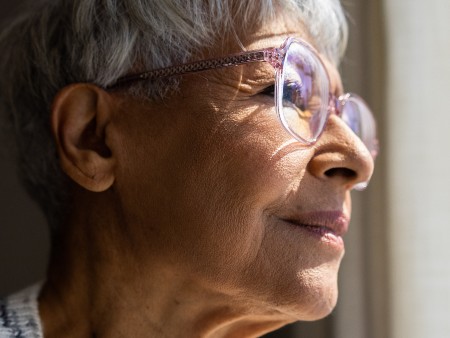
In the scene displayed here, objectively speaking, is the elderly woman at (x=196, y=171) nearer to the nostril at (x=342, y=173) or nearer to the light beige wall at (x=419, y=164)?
the nostril at (x=342, y=173)

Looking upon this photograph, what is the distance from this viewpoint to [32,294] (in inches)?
58.6

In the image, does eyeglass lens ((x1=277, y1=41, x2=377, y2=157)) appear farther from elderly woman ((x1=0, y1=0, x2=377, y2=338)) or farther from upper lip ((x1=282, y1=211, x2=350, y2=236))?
upper lip ((x1=282, y1=211, x2=350, y2=236))

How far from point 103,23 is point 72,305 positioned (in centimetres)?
49

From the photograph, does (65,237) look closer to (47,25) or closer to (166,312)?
(166,312)

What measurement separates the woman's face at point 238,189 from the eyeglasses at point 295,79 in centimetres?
2

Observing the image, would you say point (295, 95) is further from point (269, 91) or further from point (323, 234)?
point (323, 234)

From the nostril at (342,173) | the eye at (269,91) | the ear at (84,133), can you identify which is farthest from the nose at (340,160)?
the ear at (84,133)

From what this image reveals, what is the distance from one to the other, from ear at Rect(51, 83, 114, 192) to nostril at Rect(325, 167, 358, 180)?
0.36 metres

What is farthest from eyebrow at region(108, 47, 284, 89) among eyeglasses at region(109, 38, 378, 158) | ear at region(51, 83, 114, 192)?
ear at region(51, 83, 114, 192)

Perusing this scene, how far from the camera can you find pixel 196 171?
131 centimetres

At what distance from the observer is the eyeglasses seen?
1337mm

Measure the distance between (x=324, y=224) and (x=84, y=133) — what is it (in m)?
0.44

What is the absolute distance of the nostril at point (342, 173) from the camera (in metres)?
Result: 1.37

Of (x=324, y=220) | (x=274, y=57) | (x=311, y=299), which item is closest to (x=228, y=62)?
(x=274, y=57)
